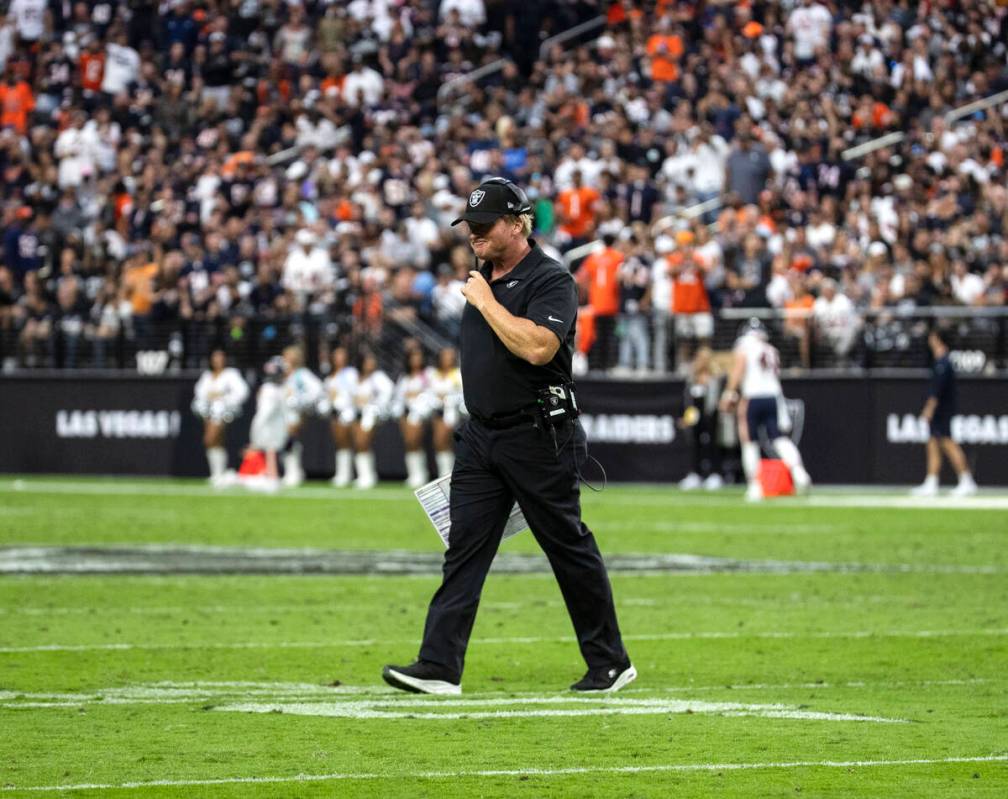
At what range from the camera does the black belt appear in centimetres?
892

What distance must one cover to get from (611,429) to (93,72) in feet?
43.1

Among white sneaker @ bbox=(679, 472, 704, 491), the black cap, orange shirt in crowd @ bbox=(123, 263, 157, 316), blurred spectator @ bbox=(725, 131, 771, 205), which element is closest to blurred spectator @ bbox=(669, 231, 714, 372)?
white sneaker @ bbox=(679, 472, 704, 491)

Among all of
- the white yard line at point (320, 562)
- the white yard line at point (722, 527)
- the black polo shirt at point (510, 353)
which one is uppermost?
the black polo shirt at point (510, 353)

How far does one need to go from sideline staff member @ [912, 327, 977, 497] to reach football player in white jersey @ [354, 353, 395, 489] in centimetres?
764

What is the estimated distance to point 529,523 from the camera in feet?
29.7

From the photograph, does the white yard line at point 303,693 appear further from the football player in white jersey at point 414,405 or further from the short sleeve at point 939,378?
the football player in white jersey at point 414,405

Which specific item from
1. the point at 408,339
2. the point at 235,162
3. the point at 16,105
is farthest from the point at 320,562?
the point at 16,105

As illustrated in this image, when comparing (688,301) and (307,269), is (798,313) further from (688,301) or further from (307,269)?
(307,269)

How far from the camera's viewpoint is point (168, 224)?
1305 inches

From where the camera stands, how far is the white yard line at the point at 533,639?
10.9 m

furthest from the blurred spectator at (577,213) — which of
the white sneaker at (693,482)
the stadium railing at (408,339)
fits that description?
the white sneaker at (693,482)

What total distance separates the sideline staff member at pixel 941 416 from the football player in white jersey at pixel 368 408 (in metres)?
7.64

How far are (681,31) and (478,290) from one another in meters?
25.1

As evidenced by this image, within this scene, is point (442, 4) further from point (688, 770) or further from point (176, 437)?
point (688, 770)
